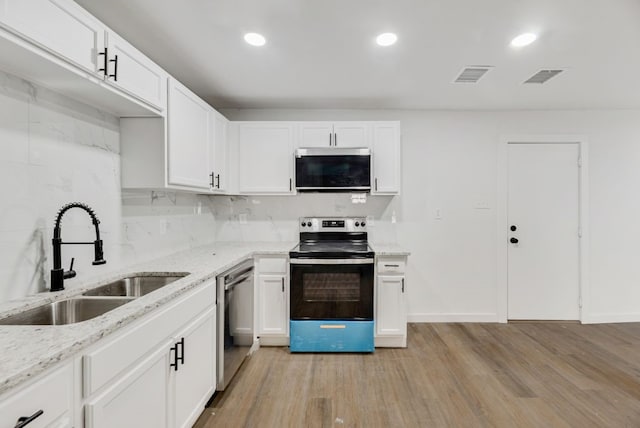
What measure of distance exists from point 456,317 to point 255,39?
3.35 metres

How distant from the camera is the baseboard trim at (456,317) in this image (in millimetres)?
3455

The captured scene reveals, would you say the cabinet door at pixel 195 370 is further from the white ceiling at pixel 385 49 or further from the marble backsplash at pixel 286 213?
the white ceiling at pixel 385 49

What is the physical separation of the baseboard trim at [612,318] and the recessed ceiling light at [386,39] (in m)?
3.65

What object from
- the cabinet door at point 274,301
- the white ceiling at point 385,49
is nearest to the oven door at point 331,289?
the cabinet door at point 274,301

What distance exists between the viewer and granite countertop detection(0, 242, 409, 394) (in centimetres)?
82

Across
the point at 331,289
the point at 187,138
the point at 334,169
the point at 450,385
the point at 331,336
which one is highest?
the point at 187,138

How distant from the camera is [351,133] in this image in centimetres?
309

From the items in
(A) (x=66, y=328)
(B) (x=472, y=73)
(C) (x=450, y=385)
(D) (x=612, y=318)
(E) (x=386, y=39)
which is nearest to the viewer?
(A) (x=66, y=328)

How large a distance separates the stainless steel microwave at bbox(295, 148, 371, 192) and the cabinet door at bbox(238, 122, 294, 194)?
18 cm

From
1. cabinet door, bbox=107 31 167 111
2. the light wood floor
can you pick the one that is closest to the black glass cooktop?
the light wood floor

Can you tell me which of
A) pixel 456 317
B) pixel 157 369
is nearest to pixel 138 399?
pixel 157 369

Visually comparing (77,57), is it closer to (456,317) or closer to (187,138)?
(187,138)

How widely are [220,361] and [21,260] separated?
1.25m

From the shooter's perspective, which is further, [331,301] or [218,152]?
[218,152]
